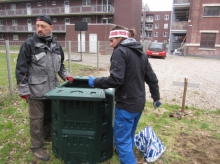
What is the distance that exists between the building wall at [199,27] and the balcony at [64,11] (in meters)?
11.2

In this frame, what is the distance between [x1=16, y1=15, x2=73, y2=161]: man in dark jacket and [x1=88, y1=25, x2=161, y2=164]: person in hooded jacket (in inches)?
29.2

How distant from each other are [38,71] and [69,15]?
97.9ft

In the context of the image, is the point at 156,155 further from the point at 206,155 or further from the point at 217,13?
the point at 217,13

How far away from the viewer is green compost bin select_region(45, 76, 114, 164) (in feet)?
7.07

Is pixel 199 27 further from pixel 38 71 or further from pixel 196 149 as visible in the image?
A: pixel 38 71

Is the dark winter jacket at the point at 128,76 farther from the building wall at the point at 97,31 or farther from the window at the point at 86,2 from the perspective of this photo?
the window at the point at 86,2

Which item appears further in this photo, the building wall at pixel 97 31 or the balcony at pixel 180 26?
the balcony at pixel 180 26

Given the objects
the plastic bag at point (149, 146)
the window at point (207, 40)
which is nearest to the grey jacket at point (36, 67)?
the plastic bag at point (149, 146)

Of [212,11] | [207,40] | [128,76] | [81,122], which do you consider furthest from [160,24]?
[81,122]

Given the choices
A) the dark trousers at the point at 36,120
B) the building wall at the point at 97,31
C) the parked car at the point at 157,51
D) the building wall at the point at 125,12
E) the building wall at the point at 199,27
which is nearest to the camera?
the dark trousers at the point at 36,120

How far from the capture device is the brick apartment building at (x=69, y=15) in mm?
26636

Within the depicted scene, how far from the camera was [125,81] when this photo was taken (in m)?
2.19

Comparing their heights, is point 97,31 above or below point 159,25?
below

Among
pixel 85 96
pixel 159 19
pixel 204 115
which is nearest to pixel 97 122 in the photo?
pixel 85 96
